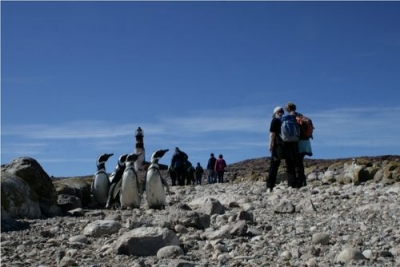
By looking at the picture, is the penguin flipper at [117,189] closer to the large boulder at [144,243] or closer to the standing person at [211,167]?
the large boulder at [144,243]

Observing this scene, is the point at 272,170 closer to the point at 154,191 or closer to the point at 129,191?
the point at 154,191

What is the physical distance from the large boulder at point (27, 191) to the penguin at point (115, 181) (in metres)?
1.37

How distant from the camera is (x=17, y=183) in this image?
28.7 feet

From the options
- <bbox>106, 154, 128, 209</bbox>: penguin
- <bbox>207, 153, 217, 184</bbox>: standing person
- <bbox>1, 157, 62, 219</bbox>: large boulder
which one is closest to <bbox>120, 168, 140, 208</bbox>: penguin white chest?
<bbox>106, 154, 128, 209</bbox>: penguin

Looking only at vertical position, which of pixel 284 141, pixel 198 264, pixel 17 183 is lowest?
pixel 198 264

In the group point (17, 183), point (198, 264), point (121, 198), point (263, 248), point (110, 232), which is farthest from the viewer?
point (121, 198)

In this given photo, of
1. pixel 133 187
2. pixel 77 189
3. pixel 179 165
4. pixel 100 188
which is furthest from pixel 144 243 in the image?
pixel 179 165

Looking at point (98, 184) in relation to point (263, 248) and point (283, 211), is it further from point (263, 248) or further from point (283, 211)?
point (263, 248)

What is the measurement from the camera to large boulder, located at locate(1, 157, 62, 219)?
8516 millimetres

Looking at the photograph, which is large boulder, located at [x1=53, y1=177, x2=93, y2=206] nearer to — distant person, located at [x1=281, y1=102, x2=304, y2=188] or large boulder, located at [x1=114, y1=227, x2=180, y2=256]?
distant person, located at [x1=281, y1=102, x2=304, y2=188]

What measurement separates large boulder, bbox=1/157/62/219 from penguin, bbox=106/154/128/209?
1.37 meters

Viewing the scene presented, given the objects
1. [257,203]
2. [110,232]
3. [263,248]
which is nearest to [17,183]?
[110,232]

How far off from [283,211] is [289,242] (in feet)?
7.44

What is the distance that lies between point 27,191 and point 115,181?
2.91 metres
